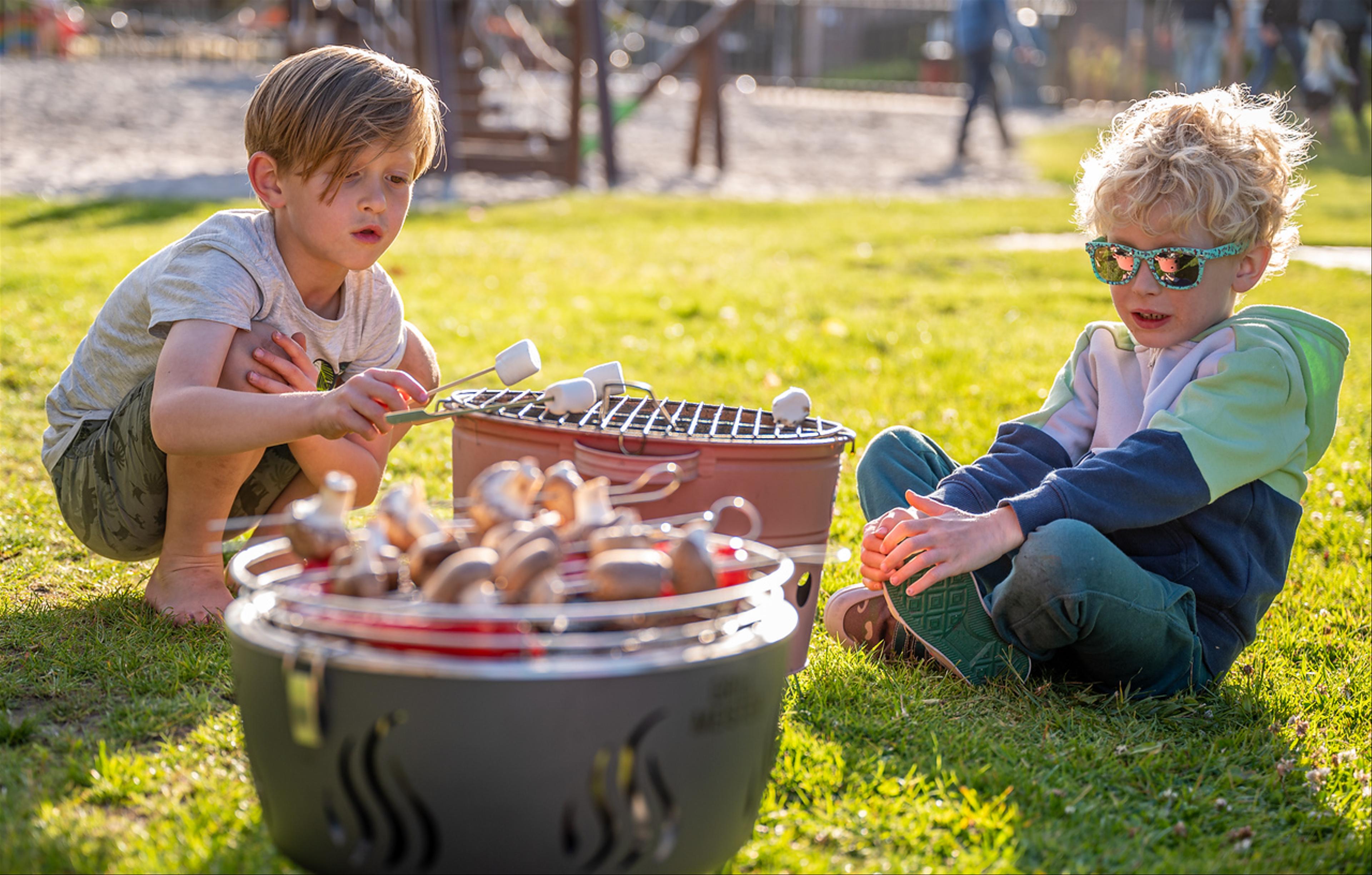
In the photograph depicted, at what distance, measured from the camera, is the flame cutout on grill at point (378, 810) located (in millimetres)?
1365

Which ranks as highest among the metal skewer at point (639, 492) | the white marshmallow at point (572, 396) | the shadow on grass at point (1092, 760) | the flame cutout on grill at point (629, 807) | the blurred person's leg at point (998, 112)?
the blurred person's leg at point (998, 112)

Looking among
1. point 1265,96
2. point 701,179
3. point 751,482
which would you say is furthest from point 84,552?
point 701,179

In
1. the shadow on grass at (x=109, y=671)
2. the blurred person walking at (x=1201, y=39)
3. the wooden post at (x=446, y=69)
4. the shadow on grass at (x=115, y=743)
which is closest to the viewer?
the shadow on grass at (x=115, y=743)

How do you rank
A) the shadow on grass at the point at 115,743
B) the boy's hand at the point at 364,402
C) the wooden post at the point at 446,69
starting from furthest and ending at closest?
the wooden post at the point at 446,69 < the boy's hand at the point at 364,402 < the shadow on grass at the point at 115,743

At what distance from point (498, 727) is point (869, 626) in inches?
50.9

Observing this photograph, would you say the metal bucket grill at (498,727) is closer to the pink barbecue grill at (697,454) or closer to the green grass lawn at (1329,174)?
the pink barbecue grill at (697,454)

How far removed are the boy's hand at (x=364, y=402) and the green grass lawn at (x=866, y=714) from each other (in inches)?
19.5

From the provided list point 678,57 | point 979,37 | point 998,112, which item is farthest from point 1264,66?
point 678,57

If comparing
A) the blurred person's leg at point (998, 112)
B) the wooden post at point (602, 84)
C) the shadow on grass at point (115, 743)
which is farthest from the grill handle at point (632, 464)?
the blurred person's leg at point (998, 112)

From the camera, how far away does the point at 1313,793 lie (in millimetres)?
1987

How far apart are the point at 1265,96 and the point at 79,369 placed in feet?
8.74

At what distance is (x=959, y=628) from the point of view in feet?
7.63

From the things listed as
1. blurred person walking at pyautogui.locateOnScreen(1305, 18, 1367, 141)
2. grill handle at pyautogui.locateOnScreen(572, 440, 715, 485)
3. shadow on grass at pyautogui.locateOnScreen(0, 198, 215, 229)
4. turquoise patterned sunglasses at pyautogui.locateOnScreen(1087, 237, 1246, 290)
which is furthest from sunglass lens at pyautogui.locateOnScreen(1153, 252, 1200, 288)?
blurred person walking at pyautogui.locateOnScreen(1305, 18, 1367, 141)

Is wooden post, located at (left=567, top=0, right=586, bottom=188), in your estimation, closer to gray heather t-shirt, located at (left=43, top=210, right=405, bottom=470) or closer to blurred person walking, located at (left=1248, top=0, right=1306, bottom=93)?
blurred person walking, located at (left=1248, top=0, right=1306, bottom=93)
